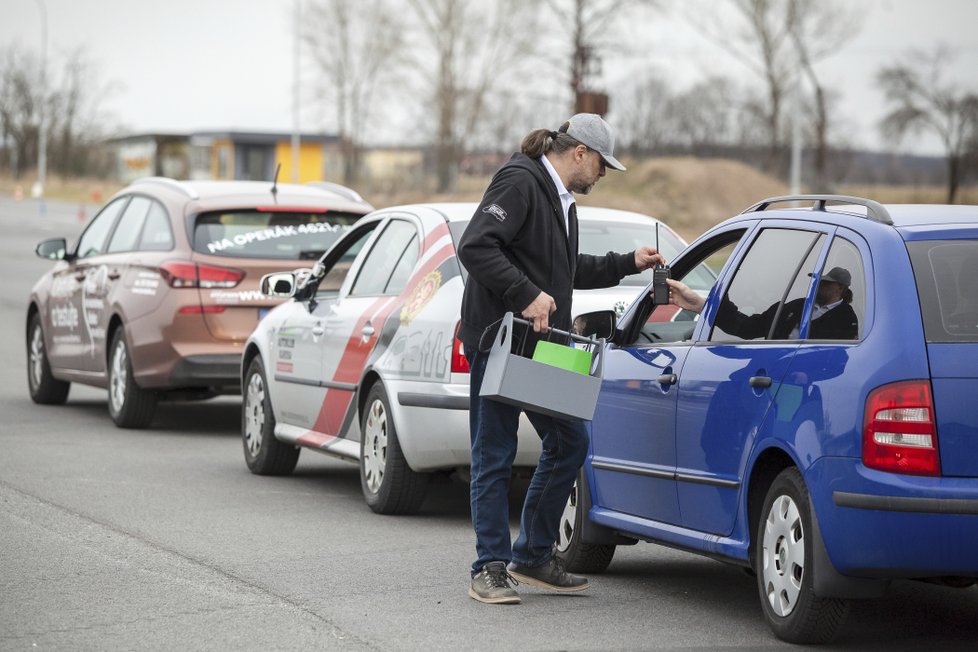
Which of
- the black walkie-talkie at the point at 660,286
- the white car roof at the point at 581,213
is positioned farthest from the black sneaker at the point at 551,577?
the white car roof at the point at 581,213

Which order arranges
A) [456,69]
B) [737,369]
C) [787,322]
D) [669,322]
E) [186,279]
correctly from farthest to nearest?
[456,69], [186,279], [669,322], [737,369], [787,322]

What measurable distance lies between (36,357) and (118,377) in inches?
86.9

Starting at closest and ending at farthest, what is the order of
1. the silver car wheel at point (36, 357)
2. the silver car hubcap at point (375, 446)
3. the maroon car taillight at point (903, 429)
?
the maroon car taillight at point (903, 429) < the silver car hubcap at point (375, 446) < the silver car wheel at point (36, 357)

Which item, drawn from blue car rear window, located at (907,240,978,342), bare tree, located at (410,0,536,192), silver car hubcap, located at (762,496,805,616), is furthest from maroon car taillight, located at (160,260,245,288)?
bare tree, located at (410,0,536,192)

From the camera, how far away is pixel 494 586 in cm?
662

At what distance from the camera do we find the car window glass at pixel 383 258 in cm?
940

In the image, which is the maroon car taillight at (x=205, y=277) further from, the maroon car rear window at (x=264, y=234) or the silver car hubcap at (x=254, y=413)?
the silver car hubcap at (x=254, y=413)

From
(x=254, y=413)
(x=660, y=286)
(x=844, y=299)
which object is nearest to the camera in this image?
(x=844, y=299)

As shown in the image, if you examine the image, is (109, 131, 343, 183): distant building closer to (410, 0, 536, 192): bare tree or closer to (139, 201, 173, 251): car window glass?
(410, 0, 536, 192): bare tree

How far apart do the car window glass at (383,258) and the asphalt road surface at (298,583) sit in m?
1.25

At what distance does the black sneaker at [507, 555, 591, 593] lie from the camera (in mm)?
6844

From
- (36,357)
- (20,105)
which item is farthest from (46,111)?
(36,357)

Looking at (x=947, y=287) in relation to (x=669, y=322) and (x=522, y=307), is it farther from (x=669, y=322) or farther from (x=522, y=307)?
(x=669, y=322)

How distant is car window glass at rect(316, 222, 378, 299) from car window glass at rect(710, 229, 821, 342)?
4.11 meters
